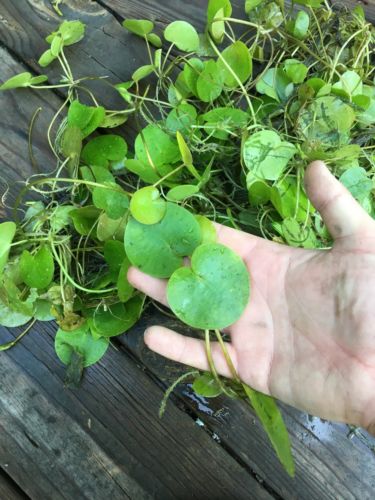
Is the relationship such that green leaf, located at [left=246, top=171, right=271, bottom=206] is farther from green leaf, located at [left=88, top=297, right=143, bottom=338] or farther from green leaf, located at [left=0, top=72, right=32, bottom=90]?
green leaf, located at [left=0, top=72, right=32, bottom=90]

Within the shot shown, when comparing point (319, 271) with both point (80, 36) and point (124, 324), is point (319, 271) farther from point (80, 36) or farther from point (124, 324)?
point (80, 36)

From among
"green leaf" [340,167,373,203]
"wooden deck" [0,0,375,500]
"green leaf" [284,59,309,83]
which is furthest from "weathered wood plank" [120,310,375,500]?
"green leaf" [284,59,309,83]

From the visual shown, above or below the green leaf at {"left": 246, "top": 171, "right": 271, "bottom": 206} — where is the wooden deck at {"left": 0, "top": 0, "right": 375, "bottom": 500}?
below

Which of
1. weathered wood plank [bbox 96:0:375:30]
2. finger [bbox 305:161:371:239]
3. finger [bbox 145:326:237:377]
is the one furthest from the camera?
weathered wood plank [bbox 96:0:375:30]

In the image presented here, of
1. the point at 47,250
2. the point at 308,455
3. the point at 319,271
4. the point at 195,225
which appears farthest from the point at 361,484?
the point at 47,250

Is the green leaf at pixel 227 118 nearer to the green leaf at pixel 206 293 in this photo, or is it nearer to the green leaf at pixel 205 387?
the green leaf at pixel 206 293

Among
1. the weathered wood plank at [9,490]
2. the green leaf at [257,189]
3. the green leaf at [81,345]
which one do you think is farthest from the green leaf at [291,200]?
the weathered wood plank at [9,490]

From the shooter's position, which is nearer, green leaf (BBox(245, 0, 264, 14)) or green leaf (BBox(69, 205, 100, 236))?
green leaf (BBox(69, 205, 100, 236))
